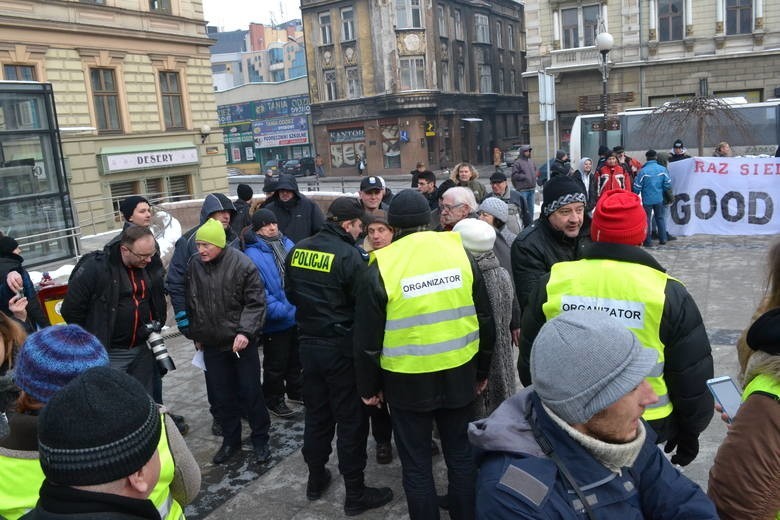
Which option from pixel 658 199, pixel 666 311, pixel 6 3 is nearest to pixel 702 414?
pixel 666 311

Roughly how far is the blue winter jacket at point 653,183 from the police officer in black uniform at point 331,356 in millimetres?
8535

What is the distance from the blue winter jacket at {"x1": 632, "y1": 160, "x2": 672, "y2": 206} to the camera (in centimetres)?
1126

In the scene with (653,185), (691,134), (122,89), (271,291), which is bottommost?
(271,291)

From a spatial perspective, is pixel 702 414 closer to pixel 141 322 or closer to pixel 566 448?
pixel 566 448

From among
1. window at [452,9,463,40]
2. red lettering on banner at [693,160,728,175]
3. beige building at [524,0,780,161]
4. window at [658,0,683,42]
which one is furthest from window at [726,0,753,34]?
red lettering on banner at [693,160,728,175]

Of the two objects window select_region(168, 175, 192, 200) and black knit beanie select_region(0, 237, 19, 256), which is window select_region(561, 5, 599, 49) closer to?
window select_region(168, 175, 192, 200)

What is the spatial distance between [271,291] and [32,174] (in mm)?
8859

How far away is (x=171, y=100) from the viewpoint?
83.1ft

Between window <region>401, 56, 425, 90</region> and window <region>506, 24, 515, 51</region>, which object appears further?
window <region>506, 24, 515, 51</region>

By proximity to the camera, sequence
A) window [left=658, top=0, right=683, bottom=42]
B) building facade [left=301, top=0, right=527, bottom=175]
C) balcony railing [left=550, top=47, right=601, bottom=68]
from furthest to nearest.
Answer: building facade [left=301, top=0, right=527, bottom=175] < balcony railing [left=550, top=47, right=601, bottom=68] < window [left=658, top=0, right=683, bottom=42]

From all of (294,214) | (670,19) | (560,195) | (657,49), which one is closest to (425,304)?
(560,195)

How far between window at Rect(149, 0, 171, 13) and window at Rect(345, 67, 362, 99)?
20.4 m

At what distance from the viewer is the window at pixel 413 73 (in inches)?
1690

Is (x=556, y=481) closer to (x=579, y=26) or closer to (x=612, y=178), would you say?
(x=612, y=178)
